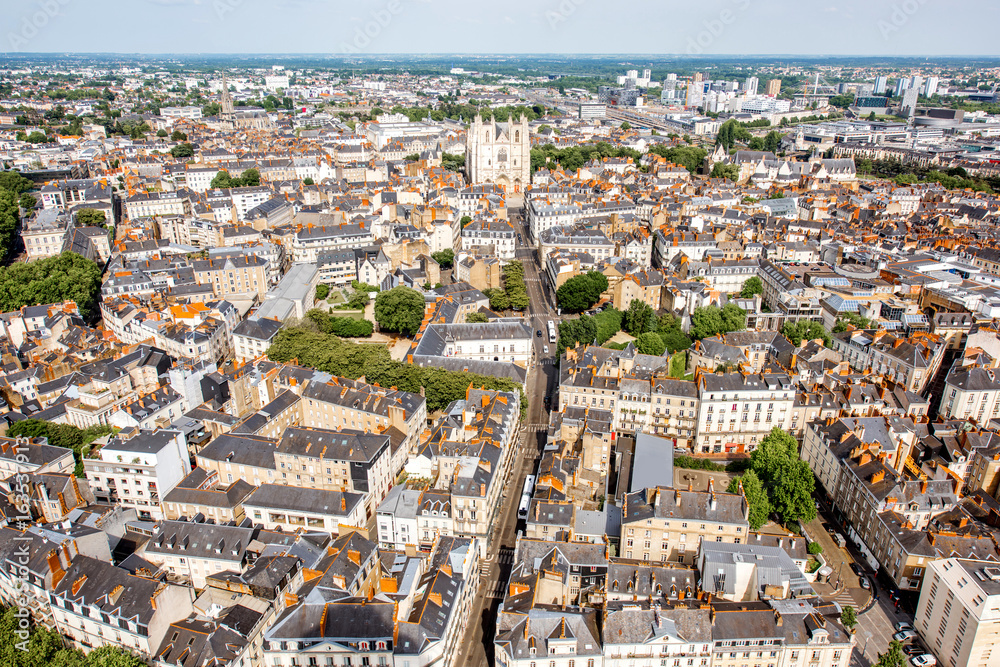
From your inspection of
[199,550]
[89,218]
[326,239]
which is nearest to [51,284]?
[89,218]

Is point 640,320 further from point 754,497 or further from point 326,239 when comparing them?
point 326,239

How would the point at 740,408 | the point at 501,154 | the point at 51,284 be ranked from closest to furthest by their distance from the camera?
the point at 740,408 → the point at 51,284 → the point at 501,154

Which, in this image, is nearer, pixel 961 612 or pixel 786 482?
pixel 961 612

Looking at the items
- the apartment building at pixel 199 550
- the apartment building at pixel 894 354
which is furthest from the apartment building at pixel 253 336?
the apartment building at pixel 894 354

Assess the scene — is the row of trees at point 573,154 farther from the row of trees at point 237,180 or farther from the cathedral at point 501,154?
the row of trees at point 237,180

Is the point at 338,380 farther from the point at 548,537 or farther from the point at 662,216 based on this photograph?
the point at 662,216

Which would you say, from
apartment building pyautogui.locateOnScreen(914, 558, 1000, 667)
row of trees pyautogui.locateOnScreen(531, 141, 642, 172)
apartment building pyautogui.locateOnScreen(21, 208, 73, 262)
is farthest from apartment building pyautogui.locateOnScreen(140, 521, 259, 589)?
row of trees pyautogui.locateOnScreen(531, 141, 642, 172)

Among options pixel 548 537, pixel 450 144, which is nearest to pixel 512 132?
Answer: pixel 450 144
